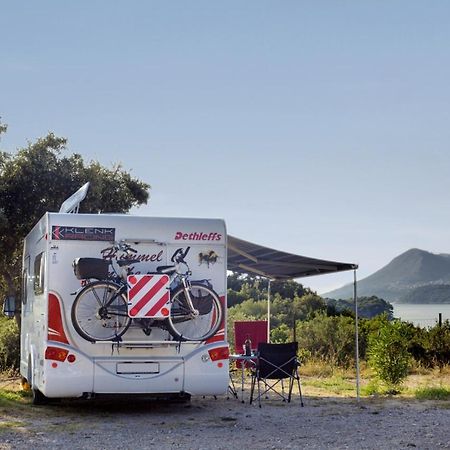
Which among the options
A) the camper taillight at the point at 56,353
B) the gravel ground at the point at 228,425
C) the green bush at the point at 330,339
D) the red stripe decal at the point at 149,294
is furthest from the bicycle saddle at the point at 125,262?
the green bush at the point at 330,339

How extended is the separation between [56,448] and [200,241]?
304cm

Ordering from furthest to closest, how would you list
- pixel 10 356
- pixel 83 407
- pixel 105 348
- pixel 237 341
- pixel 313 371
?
pixel 313 371 → pixel 10 356 → pixel 237 341 → pixel 83 407 → pixel 105 348

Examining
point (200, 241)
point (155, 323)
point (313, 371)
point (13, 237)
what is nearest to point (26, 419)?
point (155, 323)

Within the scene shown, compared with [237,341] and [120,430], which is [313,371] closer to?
[237,341]

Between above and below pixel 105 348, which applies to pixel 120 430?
below

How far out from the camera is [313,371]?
650 inches

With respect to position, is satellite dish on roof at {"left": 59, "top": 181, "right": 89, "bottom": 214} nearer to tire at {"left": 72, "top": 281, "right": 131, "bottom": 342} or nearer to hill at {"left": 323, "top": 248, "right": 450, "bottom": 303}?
tire at {"left": 72, "top": 281, "right": 131, "bottom": 342}

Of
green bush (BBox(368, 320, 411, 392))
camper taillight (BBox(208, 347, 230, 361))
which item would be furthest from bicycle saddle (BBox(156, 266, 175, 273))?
green bush (BBox(368, 320, 411, 392))

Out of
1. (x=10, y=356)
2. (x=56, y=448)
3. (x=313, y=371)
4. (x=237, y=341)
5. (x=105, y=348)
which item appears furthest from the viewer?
(x=313, y=371)

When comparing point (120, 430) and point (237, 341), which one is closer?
point (120, 430)

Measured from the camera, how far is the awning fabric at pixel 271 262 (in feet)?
38.8

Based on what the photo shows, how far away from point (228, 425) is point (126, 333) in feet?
5.07

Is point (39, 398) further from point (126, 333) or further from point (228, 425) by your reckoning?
point (228, 425)

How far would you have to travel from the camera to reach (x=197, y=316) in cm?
973
